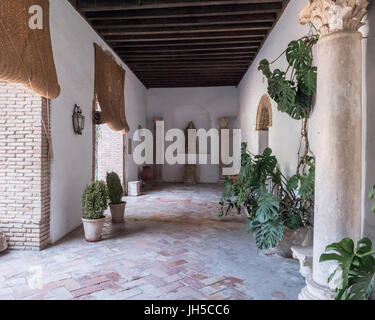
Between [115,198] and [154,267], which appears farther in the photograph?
[115,198]

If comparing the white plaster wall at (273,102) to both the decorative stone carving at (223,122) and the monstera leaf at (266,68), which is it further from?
the decorative stone carving at (223,122)

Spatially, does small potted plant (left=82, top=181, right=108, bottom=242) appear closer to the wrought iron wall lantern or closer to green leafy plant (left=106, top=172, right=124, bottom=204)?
green leafy plant (left=106, top=172, right=124, bottom=204)

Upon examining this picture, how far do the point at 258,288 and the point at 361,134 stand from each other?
5.36 ft

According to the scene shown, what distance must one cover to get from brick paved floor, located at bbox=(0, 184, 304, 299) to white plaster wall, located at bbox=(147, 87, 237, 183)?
6249 mm

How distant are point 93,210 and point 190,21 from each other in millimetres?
3697

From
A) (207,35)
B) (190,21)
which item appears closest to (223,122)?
(207,35)

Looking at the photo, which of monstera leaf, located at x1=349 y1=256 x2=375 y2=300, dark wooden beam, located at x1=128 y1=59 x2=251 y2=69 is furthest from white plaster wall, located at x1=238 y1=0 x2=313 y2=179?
monstera leaf, located at x1=349 y1=256 x2=375 y2=300

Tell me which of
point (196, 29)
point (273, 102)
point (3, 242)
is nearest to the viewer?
point (3, 242)

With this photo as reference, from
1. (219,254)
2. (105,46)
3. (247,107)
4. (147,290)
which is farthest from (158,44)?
(147,290)

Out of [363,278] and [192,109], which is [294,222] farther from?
[192,109]

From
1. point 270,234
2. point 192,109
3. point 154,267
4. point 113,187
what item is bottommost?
point 154,267

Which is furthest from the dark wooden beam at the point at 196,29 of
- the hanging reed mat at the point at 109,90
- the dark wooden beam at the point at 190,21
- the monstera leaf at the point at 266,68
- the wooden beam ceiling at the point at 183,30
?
the monstera leaf at the point at 266,68

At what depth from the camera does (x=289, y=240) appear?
324 cm
